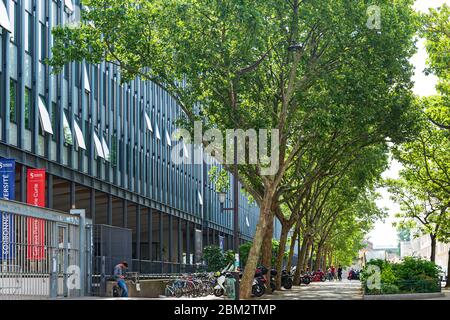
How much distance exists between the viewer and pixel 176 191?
5978 cm

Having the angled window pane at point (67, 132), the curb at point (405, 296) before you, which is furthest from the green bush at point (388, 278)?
the angled window pane at point (67, 132)

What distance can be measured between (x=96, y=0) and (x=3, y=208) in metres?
11.4

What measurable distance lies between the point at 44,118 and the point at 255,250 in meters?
11.2

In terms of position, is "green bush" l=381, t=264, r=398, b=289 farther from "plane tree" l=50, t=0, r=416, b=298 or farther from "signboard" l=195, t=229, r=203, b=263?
"signboard" l=195, t=229, r=203, b=263

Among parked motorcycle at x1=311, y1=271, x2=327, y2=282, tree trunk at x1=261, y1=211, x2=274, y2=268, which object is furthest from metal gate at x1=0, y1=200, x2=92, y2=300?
parked motorcycle at x1=311, y1=271, x2=327, y2=282

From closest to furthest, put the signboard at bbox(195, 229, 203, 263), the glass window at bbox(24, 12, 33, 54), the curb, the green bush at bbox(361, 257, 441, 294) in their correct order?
the curb → the green bush at bbox(361, 257, 441, 294) → the glass window at bbox(24, 12, 33, 54) → the signboard at bbox(195, 229, 203, 263)

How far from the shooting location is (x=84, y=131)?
39375mm

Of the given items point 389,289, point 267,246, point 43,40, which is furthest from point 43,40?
point 389,289

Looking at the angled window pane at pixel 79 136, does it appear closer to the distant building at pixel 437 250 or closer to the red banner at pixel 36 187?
the red banner at pixel 36 187

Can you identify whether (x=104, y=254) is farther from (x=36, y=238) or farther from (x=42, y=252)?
(x=36, y=238)

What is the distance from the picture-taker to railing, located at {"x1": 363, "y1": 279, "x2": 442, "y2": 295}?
31594 mm

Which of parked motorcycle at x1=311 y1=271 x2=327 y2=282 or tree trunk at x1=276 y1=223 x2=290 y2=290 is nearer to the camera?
tree trunk at x1=276 y1=223 x2=290 y2=290

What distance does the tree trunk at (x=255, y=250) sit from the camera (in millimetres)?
28858

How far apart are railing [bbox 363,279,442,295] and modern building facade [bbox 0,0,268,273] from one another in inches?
416
